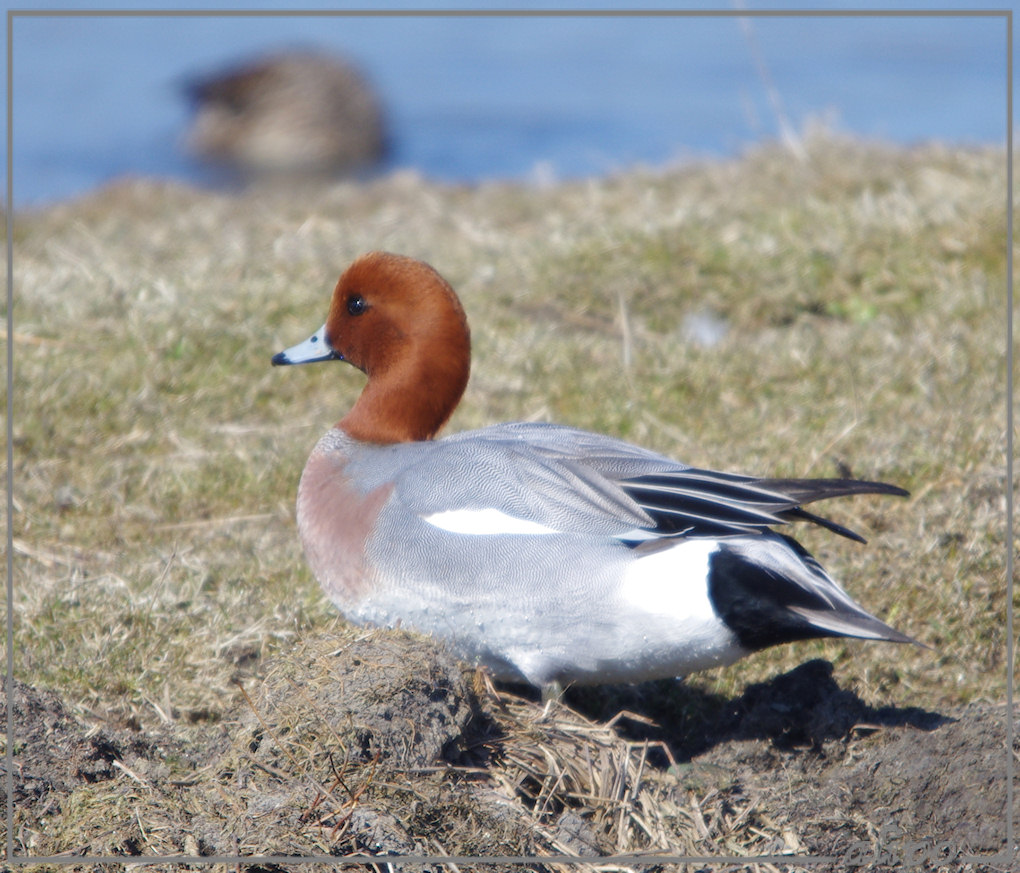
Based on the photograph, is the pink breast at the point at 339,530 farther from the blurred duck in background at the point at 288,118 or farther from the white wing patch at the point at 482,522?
the blurred duck in background at the point at 288,118

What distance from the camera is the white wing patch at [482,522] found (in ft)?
9.34

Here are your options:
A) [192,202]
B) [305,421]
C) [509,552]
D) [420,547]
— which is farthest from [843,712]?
[192,202]

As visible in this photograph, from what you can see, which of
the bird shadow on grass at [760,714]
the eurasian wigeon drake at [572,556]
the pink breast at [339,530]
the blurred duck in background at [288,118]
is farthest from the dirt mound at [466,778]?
the blurred duck in background at [288,118]

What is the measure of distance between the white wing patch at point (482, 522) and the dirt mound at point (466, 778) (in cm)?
31

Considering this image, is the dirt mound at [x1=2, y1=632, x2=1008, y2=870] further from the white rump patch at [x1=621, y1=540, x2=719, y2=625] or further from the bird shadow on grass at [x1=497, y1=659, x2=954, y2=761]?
the white rump patch at [x1=621, y1=540, x2=719, y2=625]

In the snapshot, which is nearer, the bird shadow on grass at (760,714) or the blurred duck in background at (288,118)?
the bird shadow on grass at (760,714)

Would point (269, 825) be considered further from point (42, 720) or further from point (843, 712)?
point (843, 712)

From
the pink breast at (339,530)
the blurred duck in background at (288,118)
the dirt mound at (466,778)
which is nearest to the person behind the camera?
the dirt mound at (466,778)

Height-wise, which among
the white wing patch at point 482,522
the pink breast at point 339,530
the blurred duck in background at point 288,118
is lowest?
the blurred duck in background at point 288,118

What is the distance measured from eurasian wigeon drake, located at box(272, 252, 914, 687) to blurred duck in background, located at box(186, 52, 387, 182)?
12.9 meters

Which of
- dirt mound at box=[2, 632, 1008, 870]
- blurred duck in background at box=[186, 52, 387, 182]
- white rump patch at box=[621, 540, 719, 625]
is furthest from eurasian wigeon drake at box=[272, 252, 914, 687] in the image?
blurred duck in background at box=[186, 52, 387, 182]

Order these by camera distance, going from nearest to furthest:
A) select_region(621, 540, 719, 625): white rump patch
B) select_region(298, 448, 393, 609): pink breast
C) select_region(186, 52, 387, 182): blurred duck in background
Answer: select_region(621, 540, 719, 625): white rump patch, select_region(298, 448, 393, 609): pink breast, select_region(186, 52, 387, 182): blurred duck in background

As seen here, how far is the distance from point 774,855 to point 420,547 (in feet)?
3.38

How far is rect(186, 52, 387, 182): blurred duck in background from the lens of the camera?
50.8 feet
